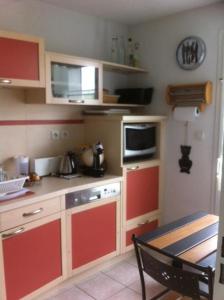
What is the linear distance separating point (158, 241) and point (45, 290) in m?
1.04

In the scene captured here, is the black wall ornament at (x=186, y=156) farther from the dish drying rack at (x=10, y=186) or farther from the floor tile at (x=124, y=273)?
the dish drying rack at (x=10, y=186)

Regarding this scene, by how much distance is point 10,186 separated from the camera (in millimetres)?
2016

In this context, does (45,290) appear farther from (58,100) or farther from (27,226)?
(58,100)

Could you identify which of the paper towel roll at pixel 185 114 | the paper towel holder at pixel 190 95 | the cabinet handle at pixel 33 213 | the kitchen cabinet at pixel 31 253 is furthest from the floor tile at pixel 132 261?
the paper towel holder at pixel 190 95

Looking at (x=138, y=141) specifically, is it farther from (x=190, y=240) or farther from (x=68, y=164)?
(x=190, y=240)

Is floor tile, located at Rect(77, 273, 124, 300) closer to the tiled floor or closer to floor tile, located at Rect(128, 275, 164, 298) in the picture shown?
the tiled floor

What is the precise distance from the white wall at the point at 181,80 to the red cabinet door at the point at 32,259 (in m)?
1.43

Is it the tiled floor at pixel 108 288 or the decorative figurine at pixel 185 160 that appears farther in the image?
the decorative figurine at pixel 185 160

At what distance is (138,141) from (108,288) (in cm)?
134

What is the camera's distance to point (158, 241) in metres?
1.70

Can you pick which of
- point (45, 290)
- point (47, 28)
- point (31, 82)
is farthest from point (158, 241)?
point (47, 28)

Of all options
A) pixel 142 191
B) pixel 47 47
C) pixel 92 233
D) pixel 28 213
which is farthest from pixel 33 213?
pixel 47 47

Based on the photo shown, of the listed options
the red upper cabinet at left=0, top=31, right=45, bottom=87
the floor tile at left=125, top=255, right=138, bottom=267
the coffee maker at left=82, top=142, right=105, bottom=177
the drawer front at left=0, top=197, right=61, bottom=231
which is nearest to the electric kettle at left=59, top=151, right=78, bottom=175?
the coffee maker at left=82, top=142, right=105, bottom=177

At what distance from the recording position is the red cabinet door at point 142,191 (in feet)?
9.16
